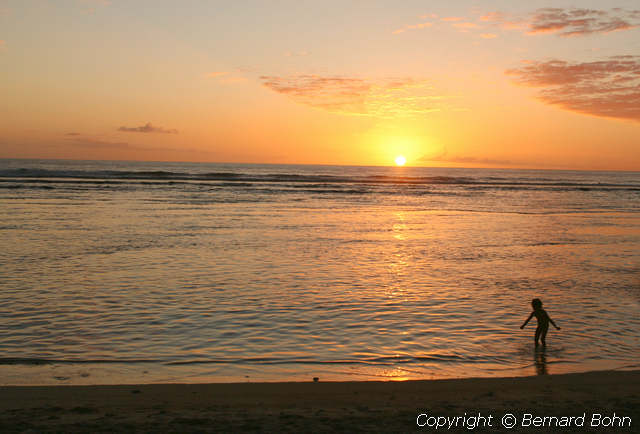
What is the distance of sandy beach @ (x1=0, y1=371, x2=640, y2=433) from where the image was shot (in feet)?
20.0

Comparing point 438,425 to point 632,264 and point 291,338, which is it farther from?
point 632,264

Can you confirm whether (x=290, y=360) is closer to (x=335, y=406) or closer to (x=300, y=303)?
(x=335, y=406)

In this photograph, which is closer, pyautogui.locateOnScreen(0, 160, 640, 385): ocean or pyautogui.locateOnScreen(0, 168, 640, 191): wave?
pyautogui.locateOnScreen(0, 160, 640, 385): ocean

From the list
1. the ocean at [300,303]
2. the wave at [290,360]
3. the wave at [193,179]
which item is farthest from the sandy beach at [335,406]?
the wave at [193,179]

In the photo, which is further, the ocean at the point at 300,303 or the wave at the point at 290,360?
the ocean at the point at 300,303

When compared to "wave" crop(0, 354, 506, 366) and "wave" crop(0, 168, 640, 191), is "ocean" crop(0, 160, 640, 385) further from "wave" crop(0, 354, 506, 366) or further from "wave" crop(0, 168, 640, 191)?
"wave" crop(0, 168, 640, 191)

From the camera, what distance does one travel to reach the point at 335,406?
6.80 m

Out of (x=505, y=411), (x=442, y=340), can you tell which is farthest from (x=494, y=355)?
(x=505, y=411)

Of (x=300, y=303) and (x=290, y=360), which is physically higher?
(x=300, y=303)

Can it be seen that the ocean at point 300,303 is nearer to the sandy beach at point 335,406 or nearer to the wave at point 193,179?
the sandy beach at point 335,406

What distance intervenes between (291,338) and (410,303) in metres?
3.70

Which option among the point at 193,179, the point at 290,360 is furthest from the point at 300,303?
the point at 193,179

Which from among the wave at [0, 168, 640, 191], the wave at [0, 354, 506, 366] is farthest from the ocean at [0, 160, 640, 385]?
the wave at [0, 168, 640, 191]

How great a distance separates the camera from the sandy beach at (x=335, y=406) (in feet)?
20.0
